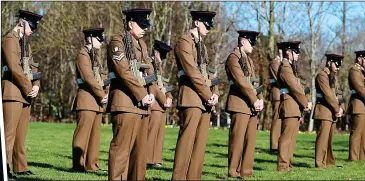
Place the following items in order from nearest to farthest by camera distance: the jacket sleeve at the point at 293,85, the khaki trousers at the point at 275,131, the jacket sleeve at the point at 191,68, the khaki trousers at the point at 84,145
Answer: the jacket sleeve at the point at 191,68 < the khaki trousers at the point at 84,145 < the jacket sleeve at the point at 293,85 < the khaki trousers at the point at 275,131

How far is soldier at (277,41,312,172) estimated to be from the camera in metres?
12.1

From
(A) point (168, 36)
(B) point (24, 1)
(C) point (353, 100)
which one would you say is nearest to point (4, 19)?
(B) point (24, 1)

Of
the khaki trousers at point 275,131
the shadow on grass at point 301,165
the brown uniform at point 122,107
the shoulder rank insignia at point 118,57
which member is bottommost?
the shadow on grass at point 301,165

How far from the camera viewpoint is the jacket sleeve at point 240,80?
34.5ft

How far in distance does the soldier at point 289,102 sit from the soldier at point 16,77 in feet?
14.0

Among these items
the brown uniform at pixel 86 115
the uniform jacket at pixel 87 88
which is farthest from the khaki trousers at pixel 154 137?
the uniform jacket at pixel 87 88

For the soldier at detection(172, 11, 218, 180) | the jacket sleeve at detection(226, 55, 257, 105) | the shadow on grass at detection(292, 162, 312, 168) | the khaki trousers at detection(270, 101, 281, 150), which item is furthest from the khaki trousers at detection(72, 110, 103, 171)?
the khaki trousers at detection(270, 101, 281, 150)

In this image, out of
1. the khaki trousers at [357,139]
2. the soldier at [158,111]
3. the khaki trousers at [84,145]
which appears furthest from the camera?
the khaki trousers at [357,139]

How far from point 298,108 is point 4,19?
22.9 m

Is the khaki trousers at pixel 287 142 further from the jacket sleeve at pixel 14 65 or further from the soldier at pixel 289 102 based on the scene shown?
the jacket sleeve at pixel 14 65

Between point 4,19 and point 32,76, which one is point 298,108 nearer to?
point 32,76

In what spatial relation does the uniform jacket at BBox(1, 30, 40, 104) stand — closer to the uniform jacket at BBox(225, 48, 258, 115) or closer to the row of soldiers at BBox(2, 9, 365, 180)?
the row of soldiers at BBox(2, 9, 365, 180)

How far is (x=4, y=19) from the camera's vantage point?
32.8 metres

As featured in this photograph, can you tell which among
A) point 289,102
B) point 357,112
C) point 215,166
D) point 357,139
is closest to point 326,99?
point 289,102
